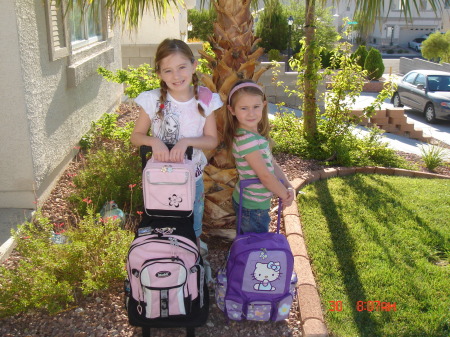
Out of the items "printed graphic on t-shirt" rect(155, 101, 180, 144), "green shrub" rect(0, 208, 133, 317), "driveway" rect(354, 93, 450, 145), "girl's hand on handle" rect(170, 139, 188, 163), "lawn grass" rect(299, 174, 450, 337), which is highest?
"printed graphic on t-shirt" rect(155, 101, 180, 144)

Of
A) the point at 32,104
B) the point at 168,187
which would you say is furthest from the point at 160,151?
the point at 32,104

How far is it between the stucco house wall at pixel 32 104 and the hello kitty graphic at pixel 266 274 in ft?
7.09

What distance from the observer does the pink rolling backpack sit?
268 cm

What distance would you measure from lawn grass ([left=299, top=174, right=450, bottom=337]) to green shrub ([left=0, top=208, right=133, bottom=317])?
1.47 meters

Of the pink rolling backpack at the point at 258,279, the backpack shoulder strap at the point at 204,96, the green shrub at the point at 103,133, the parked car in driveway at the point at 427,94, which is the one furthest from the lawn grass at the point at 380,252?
the parked car in driveway at the point at 427,94

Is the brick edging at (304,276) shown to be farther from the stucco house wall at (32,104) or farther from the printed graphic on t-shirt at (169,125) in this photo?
the stucco house wall at (32,104)

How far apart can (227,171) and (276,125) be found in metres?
3.54

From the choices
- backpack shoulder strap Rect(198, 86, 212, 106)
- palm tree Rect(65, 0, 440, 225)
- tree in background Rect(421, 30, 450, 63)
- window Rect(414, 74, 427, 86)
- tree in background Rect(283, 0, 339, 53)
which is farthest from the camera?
tree in background Rect(283, 0, 339, 53)

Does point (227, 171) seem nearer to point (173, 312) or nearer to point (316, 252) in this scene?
point (316, 252)

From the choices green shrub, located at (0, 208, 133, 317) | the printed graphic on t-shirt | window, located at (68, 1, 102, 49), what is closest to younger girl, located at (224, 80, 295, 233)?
the printed graphic on t-shirt

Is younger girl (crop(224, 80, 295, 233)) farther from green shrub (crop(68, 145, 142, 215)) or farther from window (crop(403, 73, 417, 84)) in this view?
window (crop(403, 73, 417, 84))

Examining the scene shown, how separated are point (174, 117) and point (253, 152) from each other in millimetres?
538

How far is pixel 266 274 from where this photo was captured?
8.84ft

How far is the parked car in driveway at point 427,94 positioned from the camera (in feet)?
43.5
